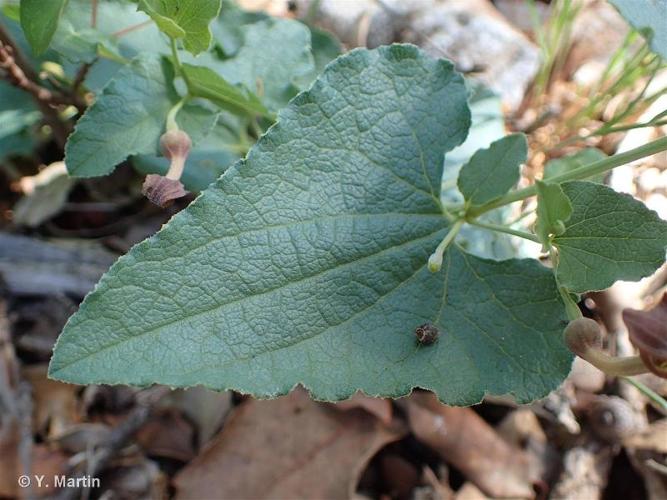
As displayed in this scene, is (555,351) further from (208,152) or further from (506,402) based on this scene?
(208,152)

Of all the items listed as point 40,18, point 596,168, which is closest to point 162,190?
point 40,18

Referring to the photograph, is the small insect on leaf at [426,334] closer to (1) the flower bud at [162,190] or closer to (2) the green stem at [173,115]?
(1) the flower bud at [162,190]

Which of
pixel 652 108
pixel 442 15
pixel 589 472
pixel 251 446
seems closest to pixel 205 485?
pixel 251 446

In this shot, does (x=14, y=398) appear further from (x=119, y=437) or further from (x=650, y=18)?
(x=650, y=18)

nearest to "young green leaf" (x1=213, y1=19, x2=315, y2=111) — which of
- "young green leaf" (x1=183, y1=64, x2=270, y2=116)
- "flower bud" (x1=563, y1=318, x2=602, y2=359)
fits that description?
"young green leaf" (x1=183, y1=64, x2=270, y2=116)

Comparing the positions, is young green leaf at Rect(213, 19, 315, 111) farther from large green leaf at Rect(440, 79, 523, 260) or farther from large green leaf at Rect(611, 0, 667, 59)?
large green leaf at Rect(611, 0, 667, 59)
